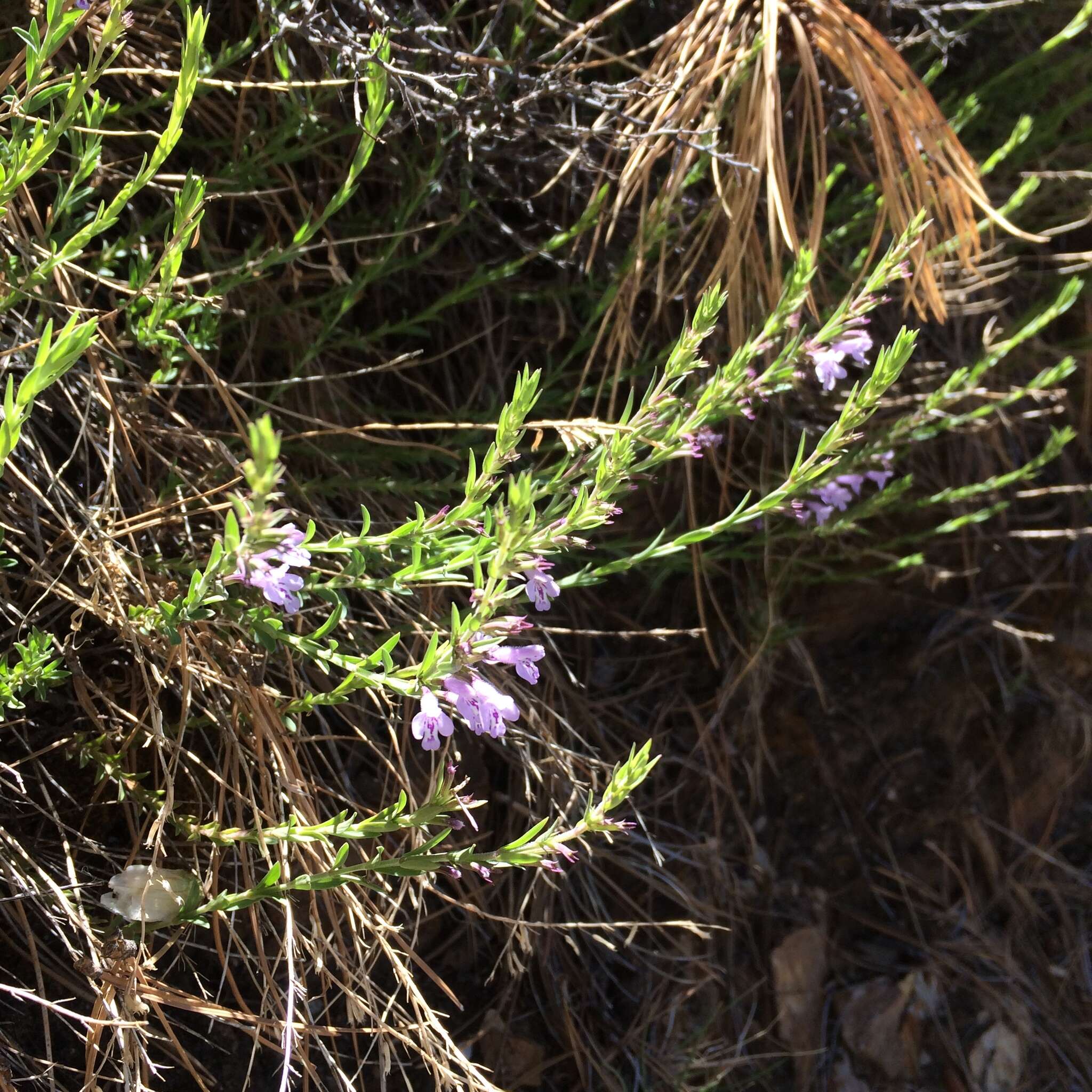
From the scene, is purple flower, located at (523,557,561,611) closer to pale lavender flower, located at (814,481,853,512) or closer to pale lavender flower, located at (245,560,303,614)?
pale lavender flower, located at (245,560,303,614)

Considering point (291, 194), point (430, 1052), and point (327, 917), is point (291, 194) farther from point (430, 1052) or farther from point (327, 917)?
point (430, 1052)

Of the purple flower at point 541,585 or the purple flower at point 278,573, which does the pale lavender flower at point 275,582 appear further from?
the purple flower at point 541,585

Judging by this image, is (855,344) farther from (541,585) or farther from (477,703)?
(477,703)

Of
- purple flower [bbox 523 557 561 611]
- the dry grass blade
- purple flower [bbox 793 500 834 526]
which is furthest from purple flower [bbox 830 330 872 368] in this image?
purple flower [bbox 523 557 561 611]

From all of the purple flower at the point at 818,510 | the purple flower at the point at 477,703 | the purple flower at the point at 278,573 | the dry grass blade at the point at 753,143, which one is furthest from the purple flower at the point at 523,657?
the purple flower at the point at 818,510

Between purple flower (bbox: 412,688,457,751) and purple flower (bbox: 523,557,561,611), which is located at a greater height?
purple flower (bbox: 523,557,561,611)

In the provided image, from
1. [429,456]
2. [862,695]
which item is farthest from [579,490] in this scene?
[862,695]
